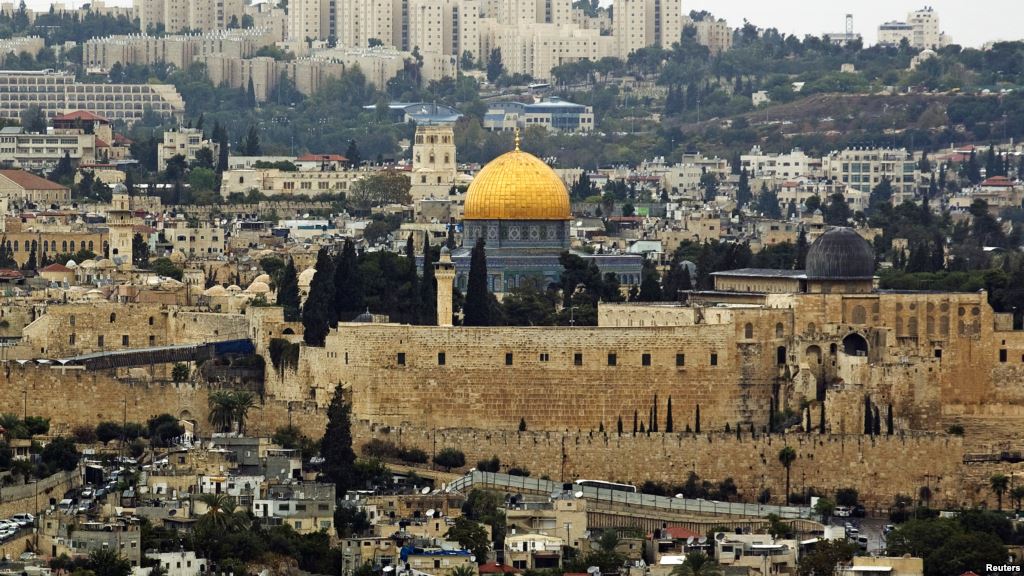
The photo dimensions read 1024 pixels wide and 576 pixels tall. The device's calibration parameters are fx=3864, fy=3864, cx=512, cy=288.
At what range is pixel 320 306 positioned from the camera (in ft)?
266

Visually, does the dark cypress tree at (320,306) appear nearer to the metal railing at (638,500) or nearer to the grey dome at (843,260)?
the metal railing at (638,500)

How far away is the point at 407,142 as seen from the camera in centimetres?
17425

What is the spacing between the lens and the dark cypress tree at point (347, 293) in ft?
272

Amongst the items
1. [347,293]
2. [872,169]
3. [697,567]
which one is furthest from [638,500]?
[872,169]

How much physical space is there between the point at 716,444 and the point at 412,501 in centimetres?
782

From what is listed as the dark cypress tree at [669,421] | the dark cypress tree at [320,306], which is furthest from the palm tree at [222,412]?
the dark cypress tree at [669,421]

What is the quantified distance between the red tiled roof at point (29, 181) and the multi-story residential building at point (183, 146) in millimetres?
10384

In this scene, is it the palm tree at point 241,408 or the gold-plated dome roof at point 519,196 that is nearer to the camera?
the palm tree at point 241,408

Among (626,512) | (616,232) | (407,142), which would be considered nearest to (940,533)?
(626,512)

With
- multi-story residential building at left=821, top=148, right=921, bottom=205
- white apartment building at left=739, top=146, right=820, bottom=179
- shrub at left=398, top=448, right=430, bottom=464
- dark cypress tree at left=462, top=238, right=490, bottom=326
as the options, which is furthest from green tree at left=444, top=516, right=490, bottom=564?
white apartment building at left=739, top=146, right=820, bottom=179

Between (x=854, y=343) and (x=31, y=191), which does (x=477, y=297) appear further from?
(x=31, y=191)

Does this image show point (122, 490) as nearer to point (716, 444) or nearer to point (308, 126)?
point (716, 444)

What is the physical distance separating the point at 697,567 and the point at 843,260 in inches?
651

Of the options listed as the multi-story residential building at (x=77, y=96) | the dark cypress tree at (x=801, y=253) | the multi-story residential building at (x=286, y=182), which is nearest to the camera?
the dark cypress tree at (x=801, y=253)
